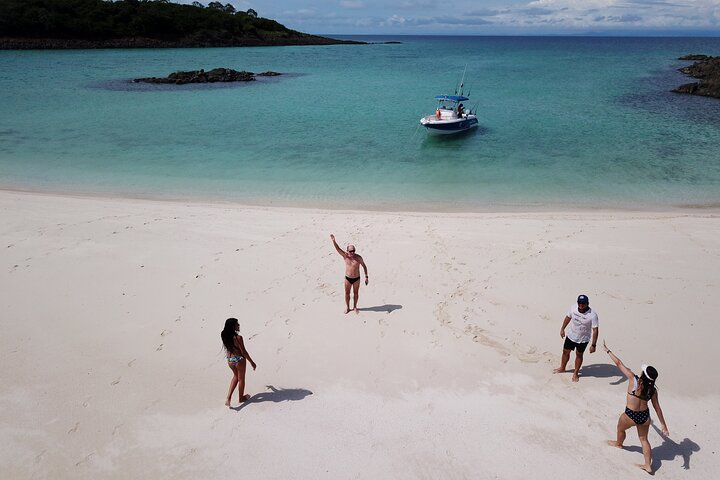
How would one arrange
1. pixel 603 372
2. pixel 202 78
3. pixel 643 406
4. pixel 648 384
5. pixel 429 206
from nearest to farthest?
pixel 648 384, pixel 643 406, pixel 603 372, pixel 429 206, pixel 202 78

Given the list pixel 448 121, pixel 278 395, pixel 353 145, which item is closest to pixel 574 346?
pixel 278 395

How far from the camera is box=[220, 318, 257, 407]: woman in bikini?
242 inches

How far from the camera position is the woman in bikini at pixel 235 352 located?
6152 mm

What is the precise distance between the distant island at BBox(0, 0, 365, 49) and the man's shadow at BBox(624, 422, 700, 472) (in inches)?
3923

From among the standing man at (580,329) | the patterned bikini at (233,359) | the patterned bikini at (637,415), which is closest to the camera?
the patterned bikini at (637,415)

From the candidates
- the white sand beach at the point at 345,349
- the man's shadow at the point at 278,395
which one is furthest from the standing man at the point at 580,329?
the man's shadow at the point at 278,395

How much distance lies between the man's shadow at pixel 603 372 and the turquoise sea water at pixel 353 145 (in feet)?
31.2

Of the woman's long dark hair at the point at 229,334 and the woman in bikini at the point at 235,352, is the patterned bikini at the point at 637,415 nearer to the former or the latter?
the woman in bikini at the point at 235,352

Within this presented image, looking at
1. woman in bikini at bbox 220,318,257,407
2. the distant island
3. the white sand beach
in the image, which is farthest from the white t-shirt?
the distant island

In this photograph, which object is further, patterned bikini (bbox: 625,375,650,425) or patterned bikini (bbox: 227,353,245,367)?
patterned bikini (bbox: 227,353,245,367)

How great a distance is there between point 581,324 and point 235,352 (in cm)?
502

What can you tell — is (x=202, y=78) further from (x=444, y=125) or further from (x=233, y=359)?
(x=233, y=359)

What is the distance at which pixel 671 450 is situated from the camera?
6016mm

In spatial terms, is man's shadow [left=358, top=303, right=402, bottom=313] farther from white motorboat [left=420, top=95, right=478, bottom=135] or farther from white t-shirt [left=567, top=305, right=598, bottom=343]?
white motorboat [left=420, top=95, right=478, bottom=135]
